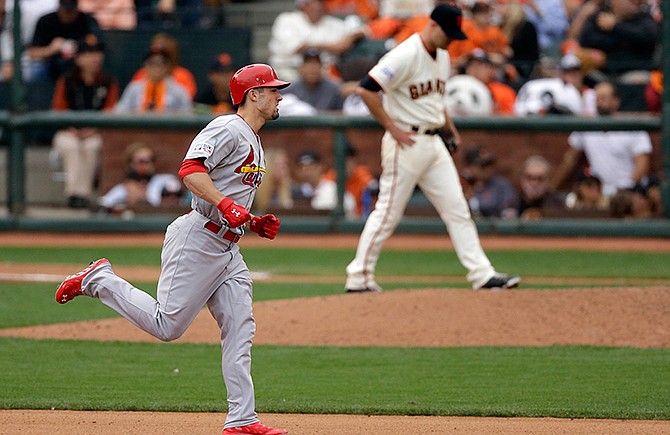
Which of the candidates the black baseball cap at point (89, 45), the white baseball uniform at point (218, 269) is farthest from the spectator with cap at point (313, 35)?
the white baseball uniform at point (218, 269)

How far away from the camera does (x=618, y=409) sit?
18.5 feet

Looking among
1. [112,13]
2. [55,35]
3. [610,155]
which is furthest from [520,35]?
[55,35]

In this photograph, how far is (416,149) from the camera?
27.8 feet

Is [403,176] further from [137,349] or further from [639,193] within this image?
[639,193]

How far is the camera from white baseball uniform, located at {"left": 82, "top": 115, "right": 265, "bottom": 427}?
496cm

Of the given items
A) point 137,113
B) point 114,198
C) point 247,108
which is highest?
point 247,108

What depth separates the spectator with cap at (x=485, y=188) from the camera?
1237 cm

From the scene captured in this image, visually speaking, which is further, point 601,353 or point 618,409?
point 601,353

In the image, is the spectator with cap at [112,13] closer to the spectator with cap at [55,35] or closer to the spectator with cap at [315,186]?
the spectator with cap at [55,35]

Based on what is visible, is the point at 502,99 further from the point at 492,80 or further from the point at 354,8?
the point at 354,8

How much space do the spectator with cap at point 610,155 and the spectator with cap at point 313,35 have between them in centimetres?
298

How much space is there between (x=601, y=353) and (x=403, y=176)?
2.08 meters

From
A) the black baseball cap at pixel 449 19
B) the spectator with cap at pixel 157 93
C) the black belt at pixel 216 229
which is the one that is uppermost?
the black baseball cap at pixel 449 19

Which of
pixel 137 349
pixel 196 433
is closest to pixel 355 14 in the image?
pixel 137 349
